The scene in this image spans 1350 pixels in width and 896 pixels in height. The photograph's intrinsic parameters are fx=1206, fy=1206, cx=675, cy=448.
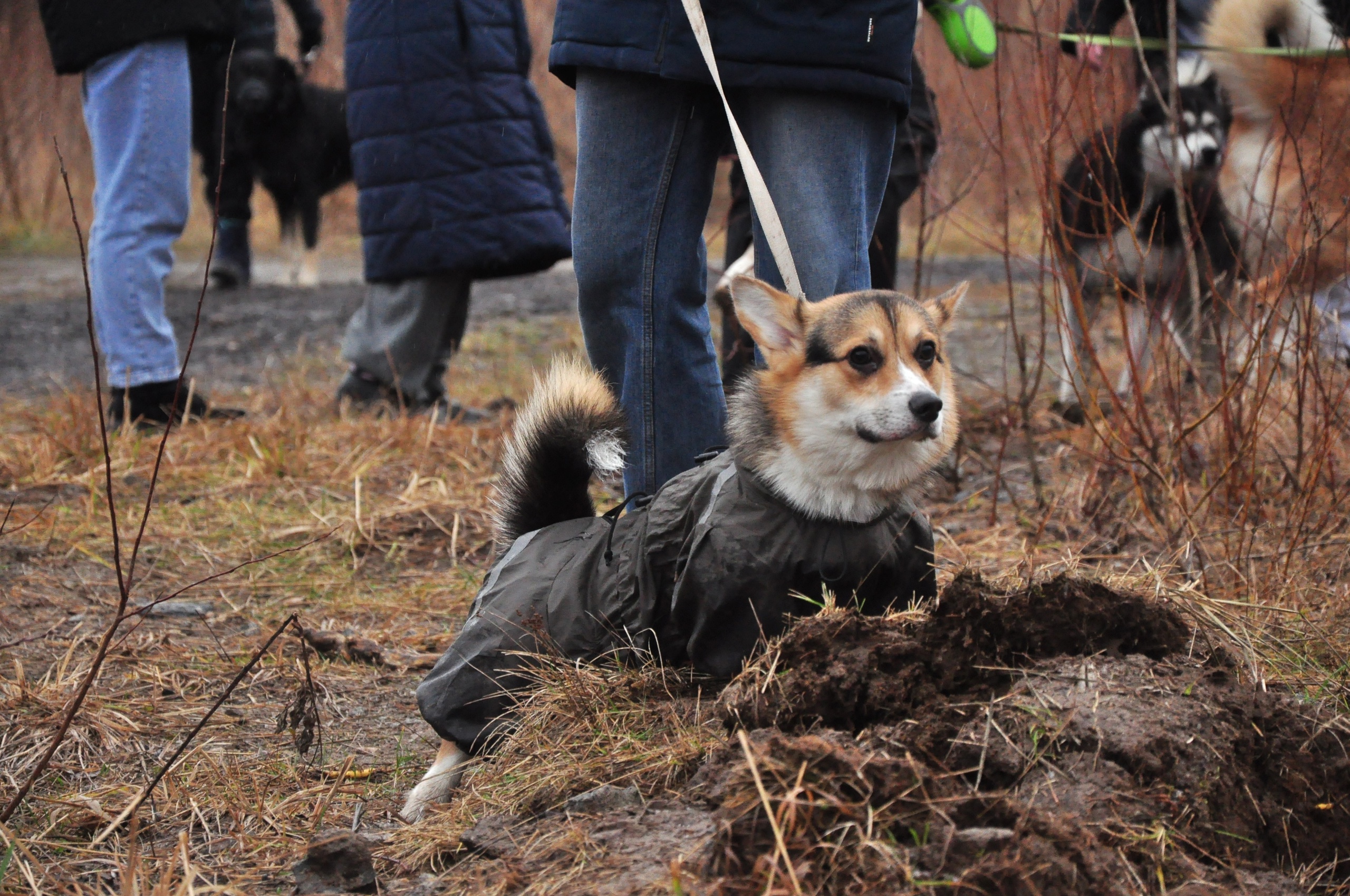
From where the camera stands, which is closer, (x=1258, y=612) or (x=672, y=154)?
(x=1258, y=612)

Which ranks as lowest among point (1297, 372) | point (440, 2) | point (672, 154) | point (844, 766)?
point (844, 766)

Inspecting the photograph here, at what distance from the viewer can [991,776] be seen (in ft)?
5.71

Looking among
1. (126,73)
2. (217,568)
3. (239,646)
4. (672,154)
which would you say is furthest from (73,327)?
(672,154)

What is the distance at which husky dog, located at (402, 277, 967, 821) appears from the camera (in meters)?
2.20

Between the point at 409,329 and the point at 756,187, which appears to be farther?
the point at 409,329

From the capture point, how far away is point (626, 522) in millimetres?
2414

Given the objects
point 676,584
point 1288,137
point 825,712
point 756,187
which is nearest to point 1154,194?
point 1288,137

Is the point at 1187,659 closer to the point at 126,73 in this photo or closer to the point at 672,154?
the point at 672,154

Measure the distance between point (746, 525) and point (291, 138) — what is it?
803 centimetres

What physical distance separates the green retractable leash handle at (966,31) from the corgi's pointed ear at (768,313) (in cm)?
105

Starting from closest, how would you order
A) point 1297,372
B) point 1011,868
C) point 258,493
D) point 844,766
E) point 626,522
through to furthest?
point 1011,868, point 844,766, point 626,522, point 1297,372, point 258,493

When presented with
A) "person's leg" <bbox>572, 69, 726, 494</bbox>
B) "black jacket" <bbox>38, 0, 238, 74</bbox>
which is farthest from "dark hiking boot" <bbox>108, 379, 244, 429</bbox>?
"person's leg" <bbox>572, 69, 726, 494</bbox>

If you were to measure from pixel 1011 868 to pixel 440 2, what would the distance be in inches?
165

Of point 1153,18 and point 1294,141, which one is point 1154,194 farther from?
point 1294,141
